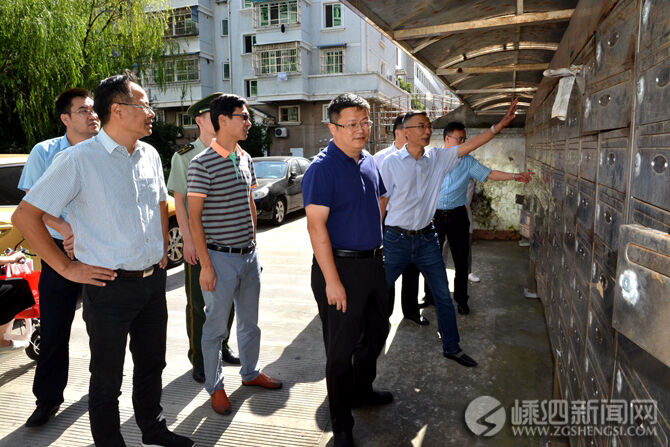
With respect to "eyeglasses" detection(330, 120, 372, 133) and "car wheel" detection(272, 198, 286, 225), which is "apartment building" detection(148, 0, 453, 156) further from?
"eyeglasses" detection(330, 120, 372, 133)

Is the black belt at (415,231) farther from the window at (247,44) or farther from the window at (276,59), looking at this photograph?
the window at (247,44)

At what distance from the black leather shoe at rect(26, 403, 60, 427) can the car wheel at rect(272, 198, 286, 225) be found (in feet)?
25.0

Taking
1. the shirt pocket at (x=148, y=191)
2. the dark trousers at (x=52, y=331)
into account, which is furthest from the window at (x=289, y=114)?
the shirt pocket at (x=148, y=191)

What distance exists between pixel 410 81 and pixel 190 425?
3946 cm

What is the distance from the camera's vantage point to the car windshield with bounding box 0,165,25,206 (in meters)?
5.14

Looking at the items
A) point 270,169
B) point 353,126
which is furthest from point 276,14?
point 353,126

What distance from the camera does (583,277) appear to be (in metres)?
2.32

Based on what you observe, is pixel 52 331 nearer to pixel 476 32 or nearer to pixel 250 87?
pixel 476 32

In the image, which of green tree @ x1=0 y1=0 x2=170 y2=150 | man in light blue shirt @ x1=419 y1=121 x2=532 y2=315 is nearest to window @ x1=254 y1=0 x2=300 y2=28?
green tree @ x1=0 y1=0 x2=170 y2=150

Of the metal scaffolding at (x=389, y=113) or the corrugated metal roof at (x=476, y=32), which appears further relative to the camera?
the metal scaffolding at (x=389, y=113)

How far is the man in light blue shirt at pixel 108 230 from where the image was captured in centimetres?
224

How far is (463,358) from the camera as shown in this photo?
3.69 meters

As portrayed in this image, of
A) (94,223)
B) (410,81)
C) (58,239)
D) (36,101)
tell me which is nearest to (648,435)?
(94,223)

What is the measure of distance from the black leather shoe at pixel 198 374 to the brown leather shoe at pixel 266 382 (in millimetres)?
353
